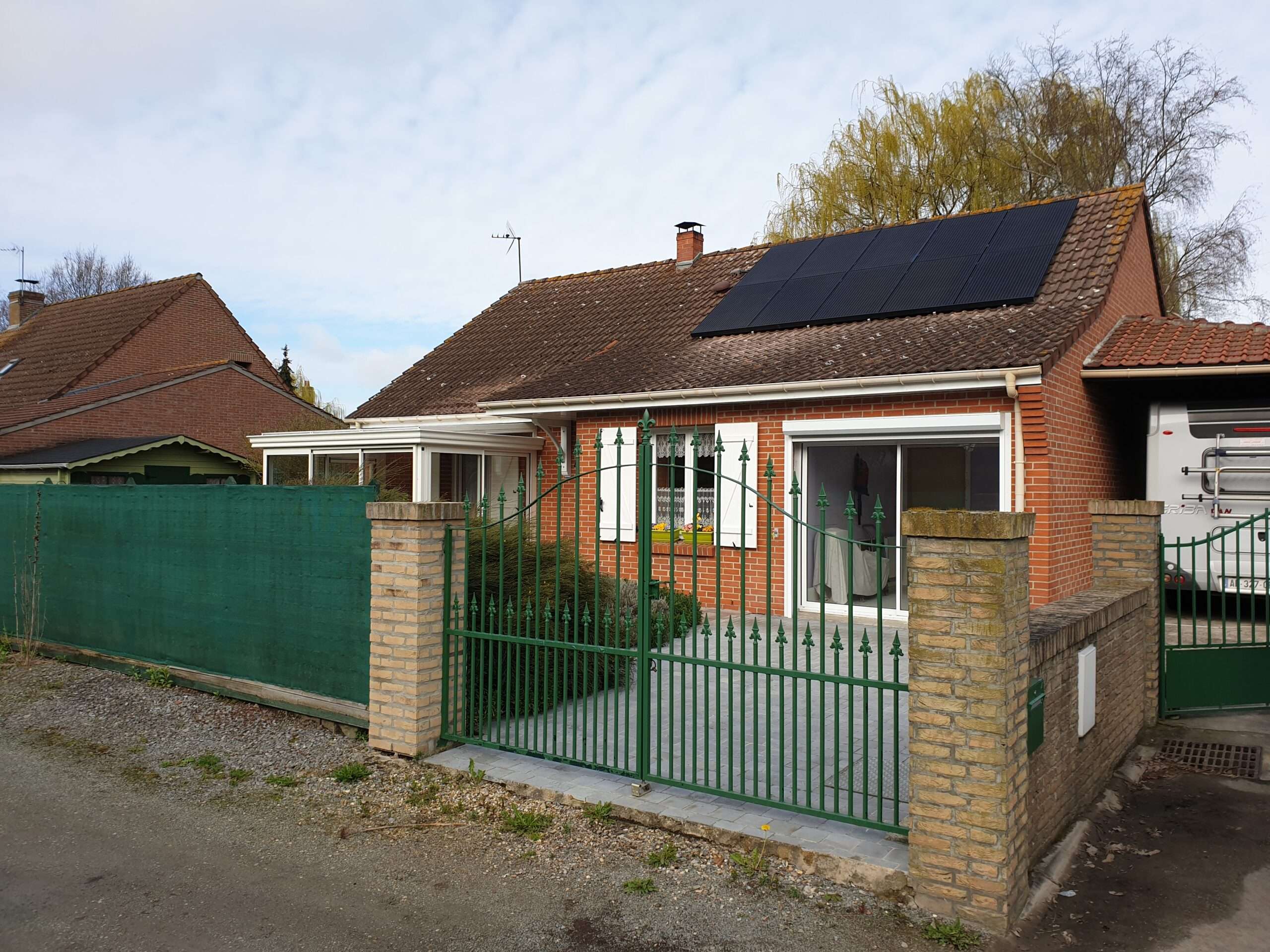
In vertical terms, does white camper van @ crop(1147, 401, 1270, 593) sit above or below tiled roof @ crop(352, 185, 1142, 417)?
below

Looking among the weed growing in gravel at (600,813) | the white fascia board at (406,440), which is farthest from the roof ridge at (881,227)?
the weed growing in gravel at (600,813)

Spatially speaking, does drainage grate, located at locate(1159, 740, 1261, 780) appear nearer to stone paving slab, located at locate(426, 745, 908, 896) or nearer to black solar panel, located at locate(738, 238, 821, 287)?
stone paving slab, located at locate(426, 745, 908, 896)

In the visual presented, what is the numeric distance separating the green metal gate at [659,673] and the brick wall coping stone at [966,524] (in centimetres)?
17

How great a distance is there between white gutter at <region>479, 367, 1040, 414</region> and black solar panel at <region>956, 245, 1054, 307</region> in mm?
2308

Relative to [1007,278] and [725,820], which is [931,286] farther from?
[725,820]

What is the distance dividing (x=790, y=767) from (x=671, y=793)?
92cm

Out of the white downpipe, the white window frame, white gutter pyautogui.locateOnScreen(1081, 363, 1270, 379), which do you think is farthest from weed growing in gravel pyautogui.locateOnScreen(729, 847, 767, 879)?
white gutter pyautogui.locateOnScreen(1081, 363, 1270, 379)

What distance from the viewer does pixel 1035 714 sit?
4.21 metres

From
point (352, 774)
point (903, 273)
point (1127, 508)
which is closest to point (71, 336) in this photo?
point (903, 273)

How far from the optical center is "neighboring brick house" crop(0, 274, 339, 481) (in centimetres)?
2016

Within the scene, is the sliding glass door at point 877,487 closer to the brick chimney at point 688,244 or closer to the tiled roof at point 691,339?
the tiled roof at point 691,339

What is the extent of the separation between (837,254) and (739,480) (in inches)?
200

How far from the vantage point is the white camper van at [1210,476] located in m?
10.7

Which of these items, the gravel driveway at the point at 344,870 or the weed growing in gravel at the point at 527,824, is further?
the weed growing in gravel at the point at 527,824
